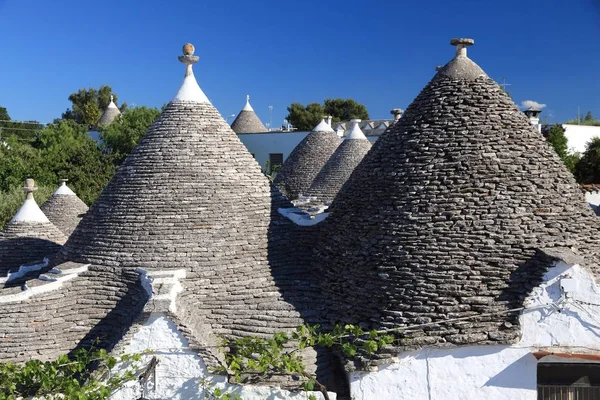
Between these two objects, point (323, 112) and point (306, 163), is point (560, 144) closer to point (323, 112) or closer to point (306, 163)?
point (306, 163)

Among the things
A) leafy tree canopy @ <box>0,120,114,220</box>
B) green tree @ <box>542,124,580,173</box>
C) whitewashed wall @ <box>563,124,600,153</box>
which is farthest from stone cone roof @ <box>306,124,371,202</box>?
whitewashed wall @ <box>563,124,600,153</box>

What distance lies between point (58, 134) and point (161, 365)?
125 ft

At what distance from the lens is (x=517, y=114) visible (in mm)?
7023

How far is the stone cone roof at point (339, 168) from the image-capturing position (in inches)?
642

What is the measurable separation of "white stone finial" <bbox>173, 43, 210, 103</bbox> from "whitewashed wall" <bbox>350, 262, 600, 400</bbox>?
5014 mm

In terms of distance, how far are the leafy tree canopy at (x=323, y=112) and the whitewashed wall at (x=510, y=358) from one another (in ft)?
159

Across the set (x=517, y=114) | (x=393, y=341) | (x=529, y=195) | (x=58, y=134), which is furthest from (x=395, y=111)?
(x=58, y=134)

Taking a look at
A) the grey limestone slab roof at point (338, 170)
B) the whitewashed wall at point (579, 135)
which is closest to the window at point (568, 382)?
the grey limestone slab roof at point (338, 170)

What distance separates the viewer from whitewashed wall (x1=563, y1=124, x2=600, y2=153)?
119ft

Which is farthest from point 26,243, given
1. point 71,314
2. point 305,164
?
point 305,164

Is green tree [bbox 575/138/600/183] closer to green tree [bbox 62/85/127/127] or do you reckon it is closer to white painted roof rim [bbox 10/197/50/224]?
white painted roof rim [bbox 10/197/50/224]

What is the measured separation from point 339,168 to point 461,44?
31.2 feet

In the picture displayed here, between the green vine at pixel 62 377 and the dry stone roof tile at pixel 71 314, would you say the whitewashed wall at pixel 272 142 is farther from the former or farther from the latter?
the green vine at pixel 62 377

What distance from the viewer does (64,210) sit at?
43.7 feet
